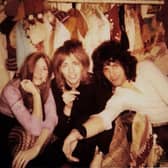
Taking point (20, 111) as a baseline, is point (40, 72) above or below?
above

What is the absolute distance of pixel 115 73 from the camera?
1.98 meters

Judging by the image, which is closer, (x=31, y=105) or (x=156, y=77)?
(x=31, y=105)

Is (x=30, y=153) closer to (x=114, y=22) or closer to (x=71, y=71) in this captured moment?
(x=71, y=71)

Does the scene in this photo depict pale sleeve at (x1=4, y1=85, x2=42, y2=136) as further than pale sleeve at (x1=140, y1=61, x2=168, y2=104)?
No

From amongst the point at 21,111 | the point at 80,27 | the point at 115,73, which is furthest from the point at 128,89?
the point at 21,111

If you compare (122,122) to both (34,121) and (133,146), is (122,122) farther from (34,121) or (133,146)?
(34,121)

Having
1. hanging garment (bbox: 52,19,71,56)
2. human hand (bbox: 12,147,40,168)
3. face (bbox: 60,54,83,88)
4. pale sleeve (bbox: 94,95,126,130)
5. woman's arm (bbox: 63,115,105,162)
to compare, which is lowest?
human hand (bbox: 12,147,40,168)

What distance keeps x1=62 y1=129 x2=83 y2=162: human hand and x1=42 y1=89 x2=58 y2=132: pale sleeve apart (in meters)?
0.08

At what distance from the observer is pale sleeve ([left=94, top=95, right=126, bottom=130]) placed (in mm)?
1952

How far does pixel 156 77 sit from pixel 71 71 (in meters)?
0.38

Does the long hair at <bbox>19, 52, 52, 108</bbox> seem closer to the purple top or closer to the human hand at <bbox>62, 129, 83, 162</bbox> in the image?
the purple top

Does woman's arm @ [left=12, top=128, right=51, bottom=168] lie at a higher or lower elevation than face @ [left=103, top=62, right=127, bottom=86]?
lower

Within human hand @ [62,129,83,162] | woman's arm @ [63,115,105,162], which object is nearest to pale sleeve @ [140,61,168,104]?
woman's arm @ [63,115,105,162]

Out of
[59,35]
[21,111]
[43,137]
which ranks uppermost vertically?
[59,35]
